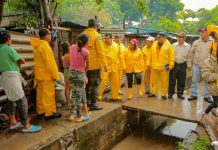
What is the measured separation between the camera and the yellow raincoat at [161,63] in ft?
24.5

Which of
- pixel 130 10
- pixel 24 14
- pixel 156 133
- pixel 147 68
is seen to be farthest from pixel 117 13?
pixel 156 133

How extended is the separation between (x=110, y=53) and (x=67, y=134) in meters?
3.50

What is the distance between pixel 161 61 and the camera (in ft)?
24.8

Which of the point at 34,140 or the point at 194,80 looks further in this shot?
the point at 194,80

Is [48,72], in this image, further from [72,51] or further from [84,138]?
[84,138]

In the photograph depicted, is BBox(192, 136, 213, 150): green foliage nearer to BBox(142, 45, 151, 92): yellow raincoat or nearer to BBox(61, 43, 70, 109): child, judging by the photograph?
BBox(61, 43, 70, 109): child

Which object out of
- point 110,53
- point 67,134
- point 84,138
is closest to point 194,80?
point 110,53

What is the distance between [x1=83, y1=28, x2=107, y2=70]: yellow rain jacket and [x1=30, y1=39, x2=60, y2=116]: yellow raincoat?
1.08 meters

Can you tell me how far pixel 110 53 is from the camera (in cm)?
753

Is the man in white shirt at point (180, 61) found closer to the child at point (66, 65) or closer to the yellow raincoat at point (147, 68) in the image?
the yellow raincoat at point (147, 68)

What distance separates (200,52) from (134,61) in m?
2.02

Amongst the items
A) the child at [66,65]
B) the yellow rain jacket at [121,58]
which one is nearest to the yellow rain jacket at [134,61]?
the yellow rain jacket at [121,58]

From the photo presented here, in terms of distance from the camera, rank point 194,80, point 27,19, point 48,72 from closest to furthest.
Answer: point 48,72, point 194,80, point 27,19

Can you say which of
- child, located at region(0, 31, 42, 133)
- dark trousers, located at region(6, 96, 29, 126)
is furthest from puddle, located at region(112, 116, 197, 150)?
child, located at region(0, 31, 42, 133)
